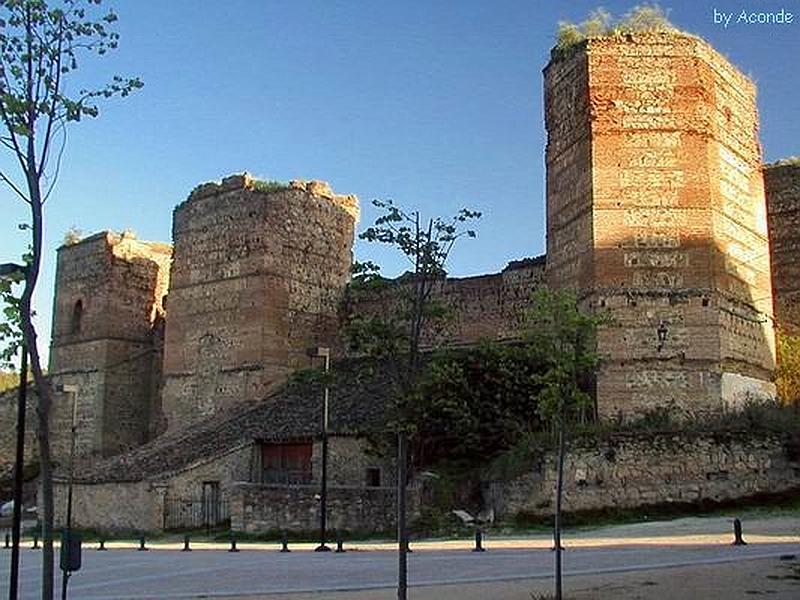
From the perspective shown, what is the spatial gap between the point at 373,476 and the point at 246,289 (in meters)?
9.85

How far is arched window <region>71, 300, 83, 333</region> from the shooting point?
40.1 metres

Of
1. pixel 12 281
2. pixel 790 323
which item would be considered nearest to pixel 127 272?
pixel 790 323

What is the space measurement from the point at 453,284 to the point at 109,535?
513 inches

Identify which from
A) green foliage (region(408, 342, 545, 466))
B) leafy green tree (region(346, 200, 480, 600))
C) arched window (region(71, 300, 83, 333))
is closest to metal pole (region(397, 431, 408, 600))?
leafy green tree (region(346, 200, 480, 600))

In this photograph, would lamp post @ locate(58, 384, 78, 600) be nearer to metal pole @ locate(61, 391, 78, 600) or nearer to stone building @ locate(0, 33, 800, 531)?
metal pole @ locate(61, 391, 78, 600)

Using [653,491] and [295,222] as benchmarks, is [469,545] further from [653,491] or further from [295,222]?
[295,222]

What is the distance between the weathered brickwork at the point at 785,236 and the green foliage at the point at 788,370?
2.11 metres

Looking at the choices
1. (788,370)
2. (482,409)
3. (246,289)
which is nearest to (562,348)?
(482,409)

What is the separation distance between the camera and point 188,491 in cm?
2758

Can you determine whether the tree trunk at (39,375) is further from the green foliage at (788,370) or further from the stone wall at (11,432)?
the stone wall at (11,432)

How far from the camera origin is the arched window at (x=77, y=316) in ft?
132

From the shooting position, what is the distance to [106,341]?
38.5m

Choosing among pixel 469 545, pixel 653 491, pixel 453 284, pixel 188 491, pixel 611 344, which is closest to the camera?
pixel 469 545

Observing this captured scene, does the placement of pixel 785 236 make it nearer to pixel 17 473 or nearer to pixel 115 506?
pixel 115 506
